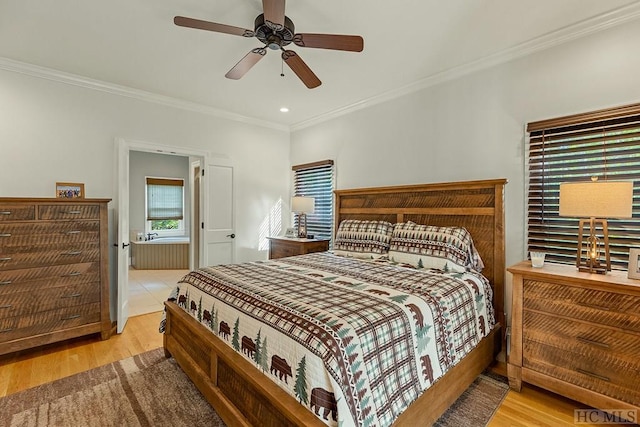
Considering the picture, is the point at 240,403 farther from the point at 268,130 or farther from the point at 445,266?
the point at 268,130

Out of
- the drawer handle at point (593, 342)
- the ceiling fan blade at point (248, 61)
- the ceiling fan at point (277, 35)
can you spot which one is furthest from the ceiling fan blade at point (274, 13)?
the drawer handle at point (593, 342)

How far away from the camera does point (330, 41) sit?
79.4 inches

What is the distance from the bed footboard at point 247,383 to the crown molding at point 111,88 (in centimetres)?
258

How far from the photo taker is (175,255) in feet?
21.6

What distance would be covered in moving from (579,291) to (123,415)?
9.81ft

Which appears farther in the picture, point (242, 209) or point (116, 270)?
point (242, 209)

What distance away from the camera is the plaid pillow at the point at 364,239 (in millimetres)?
3113

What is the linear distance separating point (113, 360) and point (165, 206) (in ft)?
18.3

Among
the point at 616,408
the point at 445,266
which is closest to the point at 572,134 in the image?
the point at 445,266

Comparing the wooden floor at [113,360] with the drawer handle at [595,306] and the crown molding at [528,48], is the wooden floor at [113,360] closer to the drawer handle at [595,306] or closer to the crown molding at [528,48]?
the drawer handle at [595,306]

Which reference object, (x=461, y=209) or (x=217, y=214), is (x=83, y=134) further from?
(x=461, y=209)

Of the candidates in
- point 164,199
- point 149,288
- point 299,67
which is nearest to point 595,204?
point 299,67

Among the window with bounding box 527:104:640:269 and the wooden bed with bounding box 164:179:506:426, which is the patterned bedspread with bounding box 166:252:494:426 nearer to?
the wooden bed with bounding box 164:179:506:426

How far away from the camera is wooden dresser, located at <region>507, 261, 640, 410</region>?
176 centimetres
